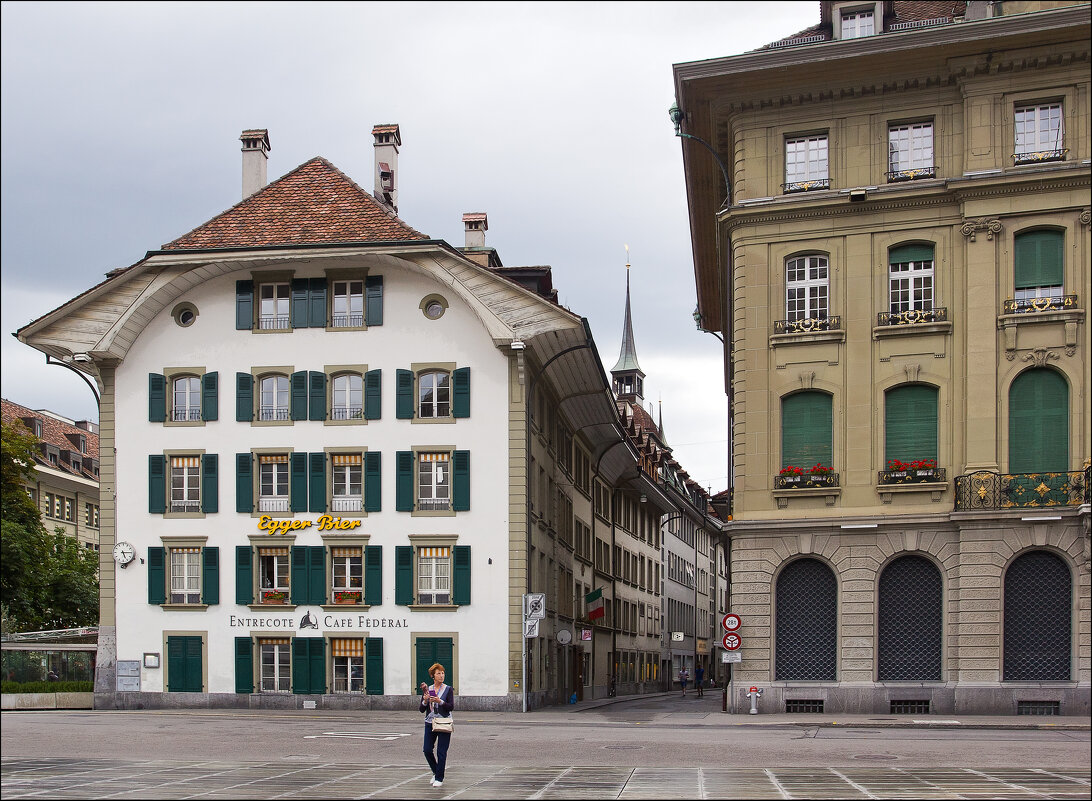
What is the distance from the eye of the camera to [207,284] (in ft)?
152

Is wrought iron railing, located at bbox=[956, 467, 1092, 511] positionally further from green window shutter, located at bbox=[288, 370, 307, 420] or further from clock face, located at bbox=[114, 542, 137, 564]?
clock face, located at bbox=[114, 542, 137, 564]

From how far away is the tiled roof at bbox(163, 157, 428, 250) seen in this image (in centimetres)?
4494

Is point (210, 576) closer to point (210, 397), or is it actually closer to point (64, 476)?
point (210, 397)

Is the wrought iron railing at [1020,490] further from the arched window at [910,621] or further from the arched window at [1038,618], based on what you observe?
the arched window at [910,621]

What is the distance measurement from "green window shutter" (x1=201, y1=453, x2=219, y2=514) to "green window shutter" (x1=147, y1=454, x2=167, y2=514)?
52.9 inches

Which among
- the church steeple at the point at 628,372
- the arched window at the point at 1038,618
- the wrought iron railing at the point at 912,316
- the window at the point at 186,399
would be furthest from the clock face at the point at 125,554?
the church steeple at the point at 628,372

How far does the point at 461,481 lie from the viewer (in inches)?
1709

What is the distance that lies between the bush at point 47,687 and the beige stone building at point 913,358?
22.2m

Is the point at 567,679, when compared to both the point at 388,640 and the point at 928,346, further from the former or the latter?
the point at 928,346

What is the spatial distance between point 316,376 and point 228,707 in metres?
10.9

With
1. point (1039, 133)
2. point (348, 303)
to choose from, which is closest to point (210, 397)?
point (348, 303)

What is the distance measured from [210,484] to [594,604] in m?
19.0

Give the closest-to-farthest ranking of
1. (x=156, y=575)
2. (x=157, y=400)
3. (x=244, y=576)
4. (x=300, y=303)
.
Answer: (x=244, y=576), (x=156, y=575), (x=300, y=303), (x=157, y=400)

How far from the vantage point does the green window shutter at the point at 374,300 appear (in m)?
44.8
